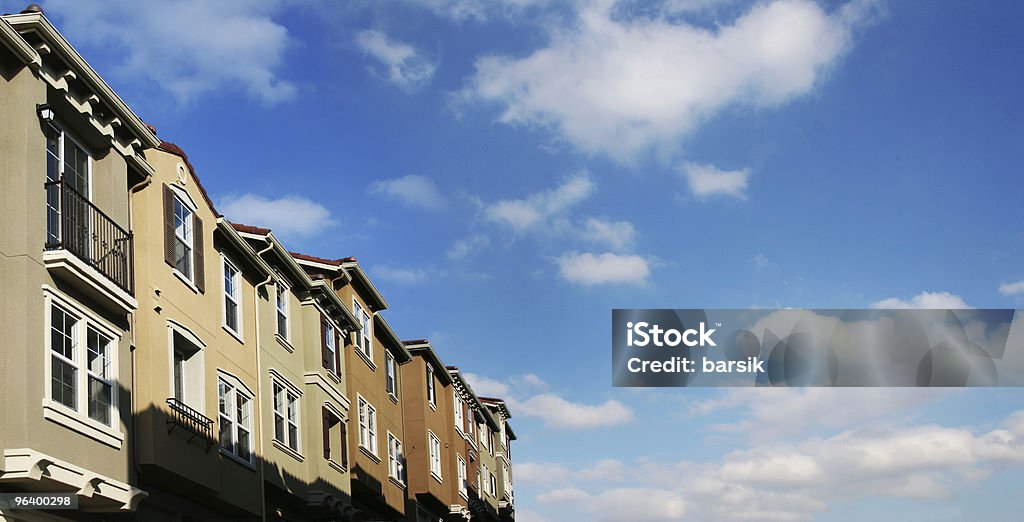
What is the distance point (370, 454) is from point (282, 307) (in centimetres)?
727

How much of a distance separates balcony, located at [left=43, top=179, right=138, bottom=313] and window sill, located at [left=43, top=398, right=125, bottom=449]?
1851mm

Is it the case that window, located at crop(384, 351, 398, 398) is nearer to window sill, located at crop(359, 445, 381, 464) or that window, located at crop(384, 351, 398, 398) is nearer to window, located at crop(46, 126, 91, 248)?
window sill, located at crop(359, 445, 381, 464)

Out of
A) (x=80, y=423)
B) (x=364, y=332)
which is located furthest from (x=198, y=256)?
(x=364, y=332)

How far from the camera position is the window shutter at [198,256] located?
23.9 metres

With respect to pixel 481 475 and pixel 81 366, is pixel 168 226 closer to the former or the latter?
pixel 81 366

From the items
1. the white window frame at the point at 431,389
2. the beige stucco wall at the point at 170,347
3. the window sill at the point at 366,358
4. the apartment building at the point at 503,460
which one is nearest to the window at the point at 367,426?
the window sill at the point at 366,358

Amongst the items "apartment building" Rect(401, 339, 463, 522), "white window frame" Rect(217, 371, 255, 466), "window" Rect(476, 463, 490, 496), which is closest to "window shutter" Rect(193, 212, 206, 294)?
"white window frame" Rect(217, 371, 255, 466)

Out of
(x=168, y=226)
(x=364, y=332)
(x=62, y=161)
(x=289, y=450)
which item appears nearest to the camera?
(x=62, y=161)

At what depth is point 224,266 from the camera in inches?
1031

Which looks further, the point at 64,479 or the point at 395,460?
the point at 395,460

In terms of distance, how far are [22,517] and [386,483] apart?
20.8m

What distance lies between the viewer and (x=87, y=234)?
19.0 metres

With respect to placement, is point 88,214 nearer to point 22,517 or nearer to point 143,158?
point 143,158

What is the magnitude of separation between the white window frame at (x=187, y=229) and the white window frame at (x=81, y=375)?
160 inches
